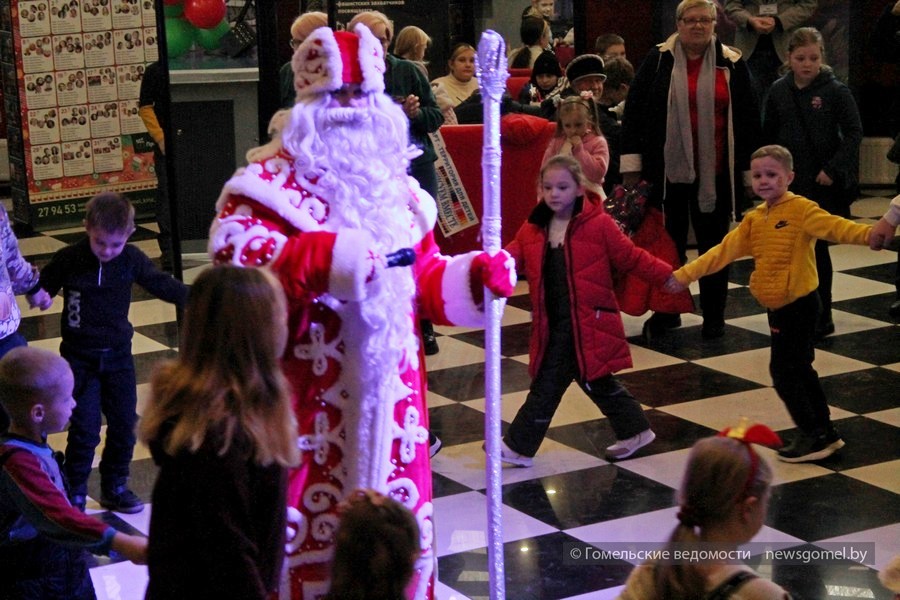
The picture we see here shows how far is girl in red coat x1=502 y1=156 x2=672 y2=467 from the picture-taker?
471 centimetres

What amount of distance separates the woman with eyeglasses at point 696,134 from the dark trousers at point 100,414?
9.10 ft

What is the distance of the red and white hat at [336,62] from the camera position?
3.08 m

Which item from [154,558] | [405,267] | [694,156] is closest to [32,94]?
[694,156]

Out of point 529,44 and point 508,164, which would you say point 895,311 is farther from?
point 529,44

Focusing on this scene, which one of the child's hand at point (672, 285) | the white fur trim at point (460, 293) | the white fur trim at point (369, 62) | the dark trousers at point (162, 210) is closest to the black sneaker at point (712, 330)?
the child's hand at point (672, 285)

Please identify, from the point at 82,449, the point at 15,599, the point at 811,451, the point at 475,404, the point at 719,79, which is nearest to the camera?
the point at 15,599

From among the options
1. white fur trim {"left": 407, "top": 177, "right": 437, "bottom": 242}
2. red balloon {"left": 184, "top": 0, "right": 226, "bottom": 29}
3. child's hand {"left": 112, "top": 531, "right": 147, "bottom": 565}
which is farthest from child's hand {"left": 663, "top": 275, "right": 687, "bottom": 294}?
red balloon {"left": 184, "top": 0, "right": 226, "bottom": 29}

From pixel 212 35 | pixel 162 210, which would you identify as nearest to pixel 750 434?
pixel 212 35

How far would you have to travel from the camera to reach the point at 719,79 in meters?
6.23

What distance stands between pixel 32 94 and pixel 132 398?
5.37m

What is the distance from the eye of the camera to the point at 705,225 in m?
6.43

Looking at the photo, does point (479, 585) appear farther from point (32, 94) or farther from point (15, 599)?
point (32, 94)

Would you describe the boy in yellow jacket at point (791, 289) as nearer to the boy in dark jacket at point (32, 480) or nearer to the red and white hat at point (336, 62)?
the red and white hat at point (336, 62)

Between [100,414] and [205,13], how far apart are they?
318cm
